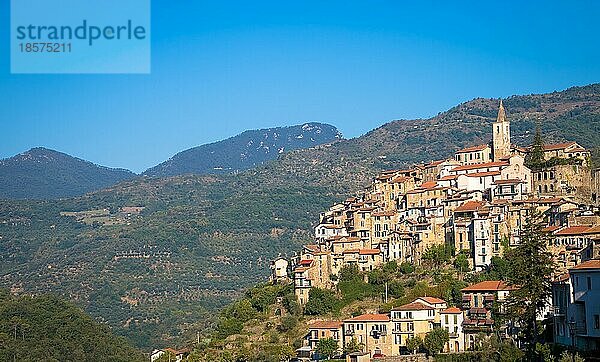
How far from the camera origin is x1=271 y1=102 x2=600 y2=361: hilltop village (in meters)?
47.3

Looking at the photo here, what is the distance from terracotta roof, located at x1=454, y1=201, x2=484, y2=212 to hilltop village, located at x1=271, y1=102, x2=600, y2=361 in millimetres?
73

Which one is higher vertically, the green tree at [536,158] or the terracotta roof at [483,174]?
the green tree at [536,158]

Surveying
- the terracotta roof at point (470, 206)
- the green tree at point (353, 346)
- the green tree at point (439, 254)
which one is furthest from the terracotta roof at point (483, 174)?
the green tree at point (353, 346)

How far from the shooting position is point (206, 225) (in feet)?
422

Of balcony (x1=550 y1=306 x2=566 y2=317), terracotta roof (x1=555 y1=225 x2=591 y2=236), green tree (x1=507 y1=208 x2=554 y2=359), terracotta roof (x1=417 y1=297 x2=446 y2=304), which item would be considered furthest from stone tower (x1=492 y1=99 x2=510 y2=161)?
balcony (x1=550 y1=306 x2=566 y2=317)

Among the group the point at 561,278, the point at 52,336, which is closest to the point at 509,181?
the point at 561,278

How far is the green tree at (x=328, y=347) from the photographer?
162 ft

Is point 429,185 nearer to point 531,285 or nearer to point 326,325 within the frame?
point 326,325

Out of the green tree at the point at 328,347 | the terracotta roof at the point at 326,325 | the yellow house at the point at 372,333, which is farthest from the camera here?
the terracotta roof at the point at 326,325

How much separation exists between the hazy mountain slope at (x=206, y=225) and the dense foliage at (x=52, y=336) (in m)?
13.2

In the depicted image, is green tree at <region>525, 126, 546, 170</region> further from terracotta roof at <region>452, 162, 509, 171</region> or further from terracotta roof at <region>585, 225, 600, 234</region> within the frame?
terracotta roof at <region>585, 225, 600, 234</region>

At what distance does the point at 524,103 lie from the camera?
16675 cm

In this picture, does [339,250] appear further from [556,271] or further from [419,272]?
[556,271]

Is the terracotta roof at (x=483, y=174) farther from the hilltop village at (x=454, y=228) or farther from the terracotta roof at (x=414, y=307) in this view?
the terracotta roof at (x=414, y=307)
